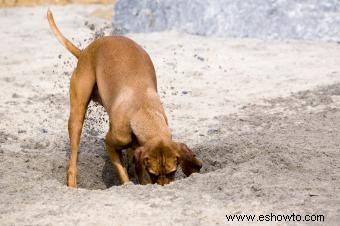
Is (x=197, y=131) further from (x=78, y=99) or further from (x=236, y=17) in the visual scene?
(x=236, y=17)

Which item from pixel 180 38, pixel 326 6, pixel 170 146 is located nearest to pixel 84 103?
pixel 170 146

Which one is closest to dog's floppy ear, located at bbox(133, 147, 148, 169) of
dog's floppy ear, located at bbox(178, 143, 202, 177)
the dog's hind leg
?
dog's floppy ear, located at bbox(178, 143, 202, 177)

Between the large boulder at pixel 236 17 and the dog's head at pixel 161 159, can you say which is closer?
the dog's head at pixel 161 159

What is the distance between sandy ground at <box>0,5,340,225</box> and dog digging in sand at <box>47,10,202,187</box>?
0.17 m

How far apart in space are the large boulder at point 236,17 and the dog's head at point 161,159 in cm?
685

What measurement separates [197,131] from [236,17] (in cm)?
479

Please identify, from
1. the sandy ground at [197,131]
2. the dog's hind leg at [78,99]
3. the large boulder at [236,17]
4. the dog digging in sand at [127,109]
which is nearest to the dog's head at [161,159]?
the dog digging in sand at [127,109]

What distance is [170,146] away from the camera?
204 inches

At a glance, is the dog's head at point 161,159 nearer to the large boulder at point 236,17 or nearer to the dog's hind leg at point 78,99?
the dog's hind leg at point 78,99

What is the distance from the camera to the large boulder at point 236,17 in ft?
37.9

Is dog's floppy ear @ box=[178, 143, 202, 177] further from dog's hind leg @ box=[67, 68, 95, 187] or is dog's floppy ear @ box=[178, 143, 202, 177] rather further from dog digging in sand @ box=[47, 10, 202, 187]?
dog's hind leg @ box=[67, 68, 95, 187]

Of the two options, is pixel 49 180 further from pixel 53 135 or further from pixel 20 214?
pixel 53 135

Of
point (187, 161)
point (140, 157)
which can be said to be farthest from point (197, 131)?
point (140, 157)

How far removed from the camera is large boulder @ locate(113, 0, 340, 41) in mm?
11550
